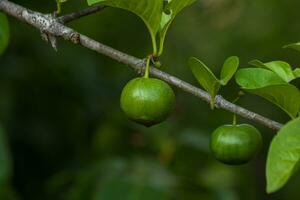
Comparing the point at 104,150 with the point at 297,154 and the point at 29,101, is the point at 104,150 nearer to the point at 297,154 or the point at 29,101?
the point at 29,101

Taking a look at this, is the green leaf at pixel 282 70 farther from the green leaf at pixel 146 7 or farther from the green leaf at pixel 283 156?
the green leaf at pixel 283 156

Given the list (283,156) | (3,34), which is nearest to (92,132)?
(3,34)

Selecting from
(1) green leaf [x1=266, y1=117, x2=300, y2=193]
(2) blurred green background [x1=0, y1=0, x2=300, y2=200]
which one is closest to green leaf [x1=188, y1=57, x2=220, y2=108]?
(1) green leaf [x1=266, y1=117, x2=300, y2=193]

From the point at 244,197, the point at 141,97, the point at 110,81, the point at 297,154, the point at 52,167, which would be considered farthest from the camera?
the point at 244,197

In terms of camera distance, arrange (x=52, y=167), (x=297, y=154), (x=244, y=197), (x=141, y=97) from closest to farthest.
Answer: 1. (x=297, y=154)
2. (x=141, y=97)
3. (x=52, y=167)
4. (x=244, y=197)

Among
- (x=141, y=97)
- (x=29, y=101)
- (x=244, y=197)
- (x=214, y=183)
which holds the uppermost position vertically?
(x=141, y=97)

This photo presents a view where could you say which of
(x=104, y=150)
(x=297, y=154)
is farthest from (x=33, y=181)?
(x=297, y=154)

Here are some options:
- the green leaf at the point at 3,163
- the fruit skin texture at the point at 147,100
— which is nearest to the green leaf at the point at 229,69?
the fruit skin texture at the point at 147,100
